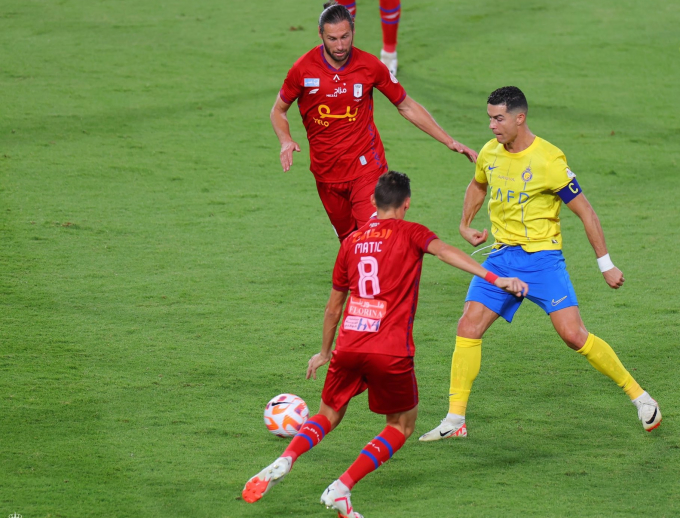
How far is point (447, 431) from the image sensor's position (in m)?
4.83

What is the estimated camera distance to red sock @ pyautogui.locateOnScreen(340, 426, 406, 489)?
12.8ft

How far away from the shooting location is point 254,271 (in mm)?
7492

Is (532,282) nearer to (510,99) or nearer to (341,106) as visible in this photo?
(510,99)

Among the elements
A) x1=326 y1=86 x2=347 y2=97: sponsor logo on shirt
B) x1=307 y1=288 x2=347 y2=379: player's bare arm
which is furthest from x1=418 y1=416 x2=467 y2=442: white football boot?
x1=326 y1=86 x2=347 y2=97: sponsor logo on shirt

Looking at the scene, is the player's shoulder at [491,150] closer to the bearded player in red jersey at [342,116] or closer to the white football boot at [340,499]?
the bearded player in red jersey at [342,116]

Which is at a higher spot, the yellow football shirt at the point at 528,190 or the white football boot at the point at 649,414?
the yellow football shirt at the point at 528,190

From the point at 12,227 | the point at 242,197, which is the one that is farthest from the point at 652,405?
the point at 12,227

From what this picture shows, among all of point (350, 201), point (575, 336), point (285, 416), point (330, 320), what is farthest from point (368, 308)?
point (350, 201)

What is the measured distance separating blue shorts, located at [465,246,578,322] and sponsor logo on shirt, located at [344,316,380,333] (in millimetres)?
1106

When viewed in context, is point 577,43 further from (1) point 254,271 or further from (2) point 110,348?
(2) point 110,348

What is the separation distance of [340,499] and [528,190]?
2.05 m

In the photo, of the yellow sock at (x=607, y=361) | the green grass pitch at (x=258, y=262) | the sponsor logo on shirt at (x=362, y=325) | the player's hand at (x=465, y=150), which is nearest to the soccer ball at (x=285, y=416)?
the green grass pitch at (x=258, y=262)

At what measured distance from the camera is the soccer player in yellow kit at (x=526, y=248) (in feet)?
15.5

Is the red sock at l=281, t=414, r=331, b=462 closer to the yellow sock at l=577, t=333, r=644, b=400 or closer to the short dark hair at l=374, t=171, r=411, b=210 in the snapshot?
the short dark hair at l=374, t=171, r=411, b=210
